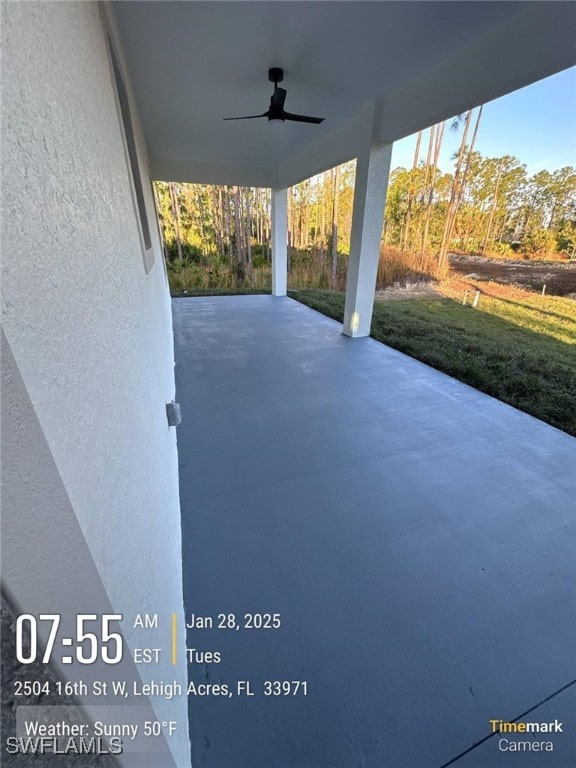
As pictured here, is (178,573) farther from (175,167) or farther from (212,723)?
(175,167)

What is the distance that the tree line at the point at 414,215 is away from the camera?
608cm

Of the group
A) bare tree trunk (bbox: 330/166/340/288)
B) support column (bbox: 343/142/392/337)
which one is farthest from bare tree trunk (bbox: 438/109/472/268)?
support column (bbox: 343/142/392/337)

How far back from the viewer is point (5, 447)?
0.33 meters

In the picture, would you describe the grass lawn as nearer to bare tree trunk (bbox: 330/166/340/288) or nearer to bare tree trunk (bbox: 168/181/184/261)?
bare tree trunk (bbox: 330/166/340/288)

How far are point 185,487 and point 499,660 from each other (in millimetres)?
1649

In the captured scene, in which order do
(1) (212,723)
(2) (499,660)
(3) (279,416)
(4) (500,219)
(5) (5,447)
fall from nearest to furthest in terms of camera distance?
1. (5) (5,447)
2. (1) (212,723)
3. (2) (499,660)
4. (3) (279,416)
5. (4) (500,219)

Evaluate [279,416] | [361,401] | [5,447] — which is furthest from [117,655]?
[361,401]

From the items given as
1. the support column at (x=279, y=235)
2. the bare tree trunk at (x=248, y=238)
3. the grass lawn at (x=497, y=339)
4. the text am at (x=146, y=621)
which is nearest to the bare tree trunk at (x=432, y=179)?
the grass lawn at (x=497, y=339)

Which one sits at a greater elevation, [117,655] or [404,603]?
[117,655]

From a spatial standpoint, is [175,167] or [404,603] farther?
[175,167]

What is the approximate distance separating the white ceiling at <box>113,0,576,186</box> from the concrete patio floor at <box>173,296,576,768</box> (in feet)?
8.58

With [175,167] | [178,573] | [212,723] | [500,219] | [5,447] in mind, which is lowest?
[212,723]

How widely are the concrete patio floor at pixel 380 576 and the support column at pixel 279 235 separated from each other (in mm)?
5202
